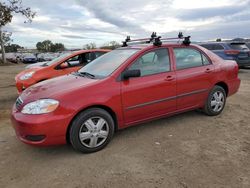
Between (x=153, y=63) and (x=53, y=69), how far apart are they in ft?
12.3

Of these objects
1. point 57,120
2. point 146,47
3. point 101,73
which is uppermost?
point 146,47

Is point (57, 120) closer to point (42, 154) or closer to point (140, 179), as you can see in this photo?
A: point (42, 154)

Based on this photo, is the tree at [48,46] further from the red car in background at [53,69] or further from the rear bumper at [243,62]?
the red car in background at [53,69]

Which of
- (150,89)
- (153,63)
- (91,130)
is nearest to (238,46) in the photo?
(153,63)

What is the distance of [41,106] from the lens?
3.46 meters

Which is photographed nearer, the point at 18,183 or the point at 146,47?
the point at 18,183

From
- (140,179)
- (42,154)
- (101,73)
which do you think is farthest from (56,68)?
(140,179)

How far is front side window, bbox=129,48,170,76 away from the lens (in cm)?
421

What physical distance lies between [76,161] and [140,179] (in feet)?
3.25

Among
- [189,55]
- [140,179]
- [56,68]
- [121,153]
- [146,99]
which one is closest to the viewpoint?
[140,179]

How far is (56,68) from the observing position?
721 centimetres

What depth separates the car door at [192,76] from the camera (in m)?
4.59

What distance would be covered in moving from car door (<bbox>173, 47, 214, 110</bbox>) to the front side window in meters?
0.23

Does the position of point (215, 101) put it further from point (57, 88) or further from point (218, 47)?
point (218, 47)
